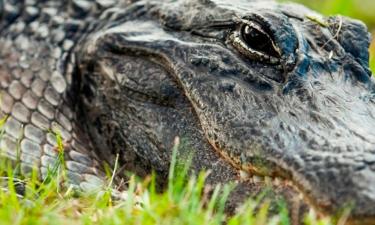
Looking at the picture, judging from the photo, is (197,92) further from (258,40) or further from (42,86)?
(42,86)

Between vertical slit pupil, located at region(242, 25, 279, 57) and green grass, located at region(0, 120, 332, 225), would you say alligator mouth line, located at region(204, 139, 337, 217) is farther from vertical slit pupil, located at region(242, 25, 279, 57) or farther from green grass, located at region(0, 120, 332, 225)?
vertical slit pupil, located at region(242, 25, 279, 57)

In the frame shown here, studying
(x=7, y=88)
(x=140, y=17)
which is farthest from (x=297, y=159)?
(x=7, y=88)

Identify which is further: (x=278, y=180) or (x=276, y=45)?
(x=276, y=45)

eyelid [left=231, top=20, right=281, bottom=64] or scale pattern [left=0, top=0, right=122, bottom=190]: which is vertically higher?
eyelid [left=231, top=20, right=281, bottom=64]

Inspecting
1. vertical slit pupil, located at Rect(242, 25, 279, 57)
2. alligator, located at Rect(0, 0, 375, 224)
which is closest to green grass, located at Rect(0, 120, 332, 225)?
alligator, located at Rect(0, 0, 375, 224)

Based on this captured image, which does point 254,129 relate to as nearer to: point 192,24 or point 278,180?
point 278,180

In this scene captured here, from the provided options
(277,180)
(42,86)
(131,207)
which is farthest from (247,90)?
(42,86)

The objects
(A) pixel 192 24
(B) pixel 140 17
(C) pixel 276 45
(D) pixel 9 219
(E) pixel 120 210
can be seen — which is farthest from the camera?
(B) pixel 140 17

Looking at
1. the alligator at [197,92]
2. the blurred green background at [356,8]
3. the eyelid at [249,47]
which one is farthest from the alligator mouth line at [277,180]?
the blurred green background at [356,8]
